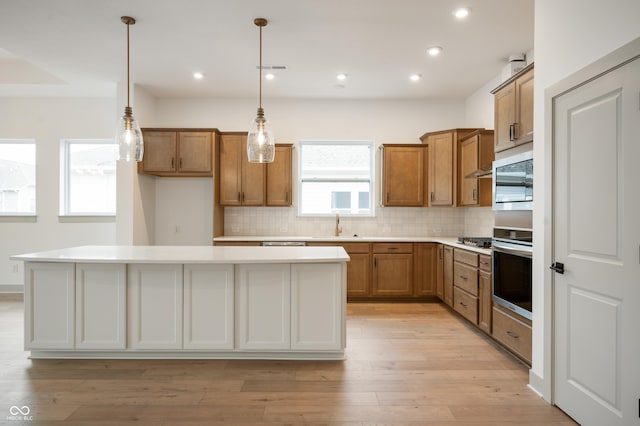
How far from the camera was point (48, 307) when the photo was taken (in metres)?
3.03

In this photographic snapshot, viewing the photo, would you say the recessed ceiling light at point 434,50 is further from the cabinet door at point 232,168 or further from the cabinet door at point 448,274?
the cabinet door at point 232,168

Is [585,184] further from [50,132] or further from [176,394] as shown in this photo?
[50,132]

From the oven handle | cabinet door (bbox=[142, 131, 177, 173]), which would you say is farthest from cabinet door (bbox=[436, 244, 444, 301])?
cabinet door (bbox=[142, 131, 177, 173])

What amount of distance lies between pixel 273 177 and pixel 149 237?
2047 millimetres

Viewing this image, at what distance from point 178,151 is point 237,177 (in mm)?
870

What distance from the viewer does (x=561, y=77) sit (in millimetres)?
2361

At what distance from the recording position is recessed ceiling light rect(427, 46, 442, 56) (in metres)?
3.96

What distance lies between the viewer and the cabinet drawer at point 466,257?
3909mm

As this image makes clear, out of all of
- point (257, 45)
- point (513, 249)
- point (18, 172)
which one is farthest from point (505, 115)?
point (18, 172)

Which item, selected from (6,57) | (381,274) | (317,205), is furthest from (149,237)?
(381,274)

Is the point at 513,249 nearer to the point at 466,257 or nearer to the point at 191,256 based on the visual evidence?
the point at 466,257

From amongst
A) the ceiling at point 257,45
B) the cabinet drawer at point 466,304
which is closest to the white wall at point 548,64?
the ceiling at point 257,45

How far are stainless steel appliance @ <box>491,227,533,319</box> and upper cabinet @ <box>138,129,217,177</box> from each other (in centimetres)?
378

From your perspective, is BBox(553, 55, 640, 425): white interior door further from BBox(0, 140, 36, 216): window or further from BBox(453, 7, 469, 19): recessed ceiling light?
BBox(0, 140, 36, 216): window
